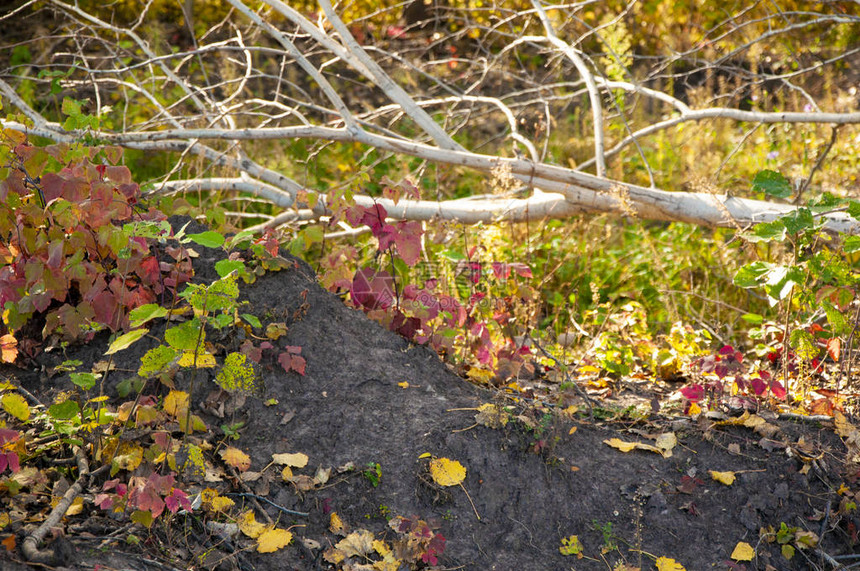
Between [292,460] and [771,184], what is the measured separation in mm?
1928

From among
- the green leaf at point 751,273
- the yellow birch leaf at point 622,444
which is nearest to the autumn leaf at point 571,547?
the yellow birch leaf at point 622,444

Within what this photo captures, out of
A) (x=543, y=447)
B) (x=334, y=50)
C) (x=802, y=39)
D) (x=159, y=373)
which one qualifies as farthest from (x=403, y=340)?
(x=802, y=39)

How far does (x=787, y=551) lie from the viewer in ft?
7.22

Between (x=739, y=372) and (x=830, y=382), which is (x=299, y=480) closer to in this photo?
(x=739, y=372)

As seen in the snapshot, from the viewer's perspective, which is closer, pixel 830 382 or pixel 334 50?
pixel 830 382

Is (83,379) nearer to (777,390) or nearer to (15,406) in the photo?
(15,406)

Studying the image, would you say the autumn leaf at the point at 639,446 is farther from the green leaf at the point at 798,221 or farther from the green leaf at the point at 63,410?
the green leaf at the point at 63,410

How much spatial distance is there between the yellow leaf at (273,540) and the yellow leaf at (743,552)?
134 centimetres

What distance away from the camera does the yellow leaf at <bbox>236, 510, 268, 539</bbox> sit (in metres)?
1.91

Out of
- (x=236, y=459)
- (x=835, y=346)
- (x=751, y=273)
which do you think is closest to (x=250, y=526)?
(x=236, y=459)

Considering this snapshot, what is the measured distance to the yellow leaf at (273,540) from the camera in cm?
187

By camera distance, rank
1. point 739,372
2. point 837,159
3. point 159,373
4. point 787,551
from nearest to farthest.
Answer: point 159,373 < point 787,551 < point 739,372 < point 837,159

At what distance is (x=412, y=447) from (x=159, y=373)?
805 mm

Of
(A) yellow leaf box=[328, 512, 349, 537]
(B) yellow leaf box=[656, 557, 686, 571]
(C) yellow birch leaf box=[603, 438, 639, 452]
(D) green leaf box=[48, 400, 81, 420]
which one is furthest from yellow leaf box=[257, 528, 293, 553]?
(C) yellow birch leaf box=[603, 438, 639, 452]
